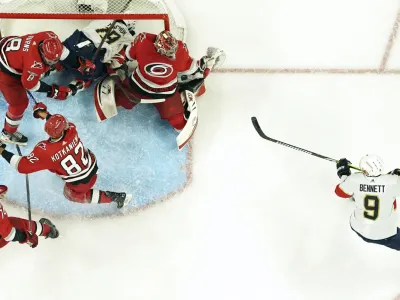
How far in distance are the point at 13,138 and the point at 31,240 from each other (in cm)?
60

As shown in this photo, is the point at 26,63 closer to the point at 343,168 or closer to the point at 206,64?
the point at 206,64

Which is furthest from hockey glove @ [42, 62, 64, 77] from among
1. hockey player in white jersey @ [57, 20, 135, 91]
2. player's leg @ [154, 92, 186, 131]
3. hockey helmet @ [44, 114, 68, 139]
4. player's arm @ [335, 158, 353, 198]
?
player's arm @ [335, 158, 353, 198]

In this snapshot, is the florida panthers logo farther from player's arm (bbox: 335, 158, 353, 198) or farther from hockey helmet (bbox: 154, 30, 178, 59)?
player's arm (bbox: 335, 158, 353, 198)

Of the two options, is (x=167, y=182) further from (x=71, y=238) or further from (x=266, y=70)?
(x=266, y=70)

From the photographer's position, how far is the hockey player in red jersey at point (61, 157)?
9.24 ft

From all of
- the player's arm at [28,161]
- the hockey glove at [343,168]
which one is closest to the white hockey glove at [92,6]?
the player's arm at [28,161]

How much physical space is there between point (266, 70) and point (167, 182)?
91 cm

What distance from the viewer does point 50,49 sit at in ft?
9.49

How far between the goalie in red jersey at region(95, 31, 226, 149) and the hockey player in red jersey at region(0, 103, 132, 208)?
428 mm

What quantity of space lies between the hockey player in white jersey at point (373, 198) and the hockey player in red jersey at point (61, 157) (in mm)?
1283

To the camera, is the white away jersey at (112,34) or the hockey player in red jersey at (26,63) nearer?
the hockey player in red jersey at (26,63)

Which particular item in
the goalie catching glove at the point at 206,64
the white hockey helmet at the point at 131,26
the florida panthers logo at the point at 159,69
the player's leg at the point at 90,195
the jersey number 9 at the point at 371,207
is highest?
the florida panthers logo at the point at 159,69

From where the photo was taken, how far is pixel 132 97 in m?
3.32

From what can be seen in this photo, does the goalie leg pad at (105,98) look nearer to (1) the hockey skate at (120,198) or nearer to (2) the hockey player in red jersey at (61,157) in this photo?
(2) the hockey player in red jersey at (61,157)
